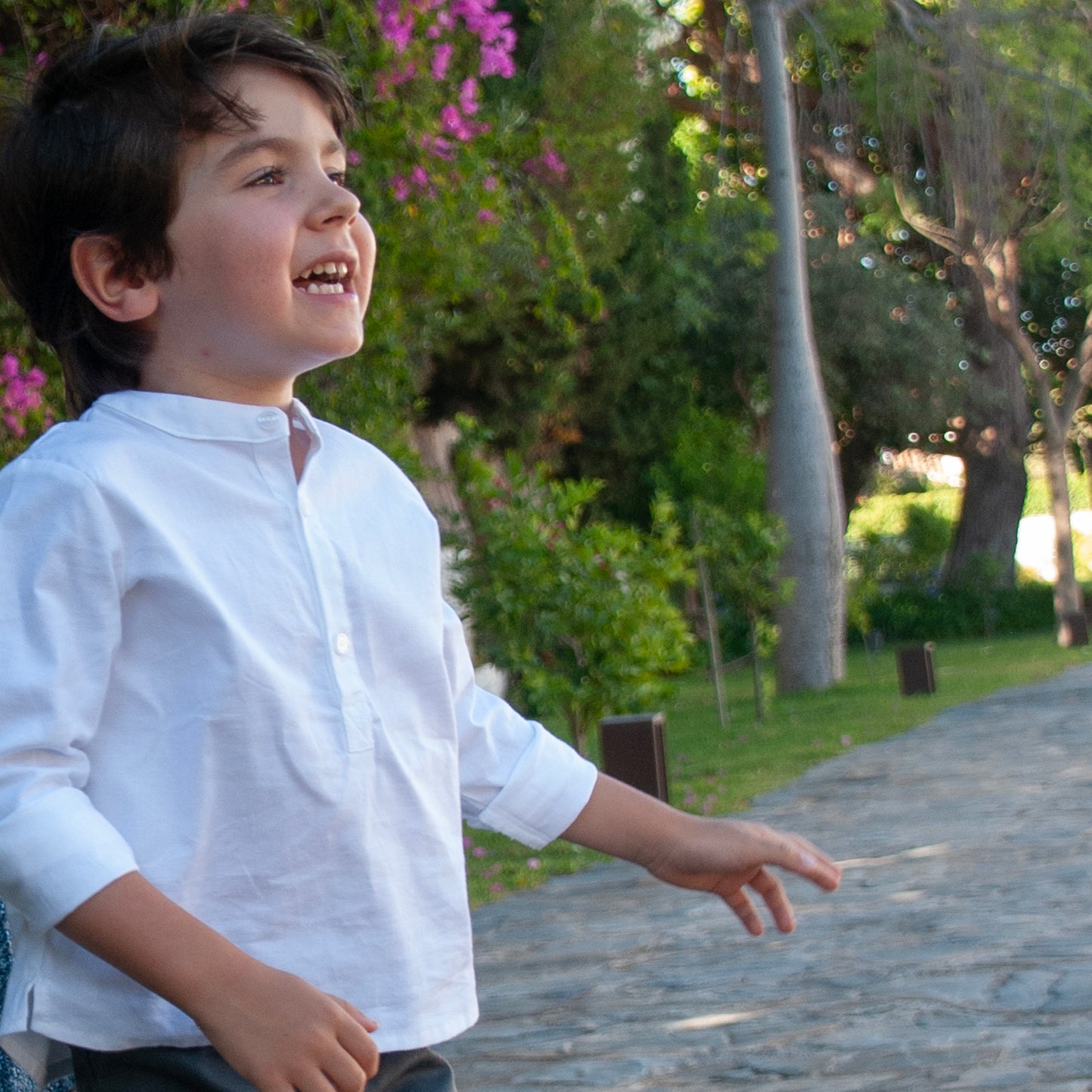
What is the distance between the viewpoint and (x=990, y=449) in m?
25.3

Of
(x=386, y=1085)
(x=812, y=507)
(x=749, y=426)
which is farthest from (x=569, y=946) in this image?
(x=749, y=426)

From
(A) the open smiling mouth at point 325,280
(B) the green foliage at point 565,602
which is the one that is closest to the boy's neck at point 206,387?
(A) the open smiling mouth at point 325,280

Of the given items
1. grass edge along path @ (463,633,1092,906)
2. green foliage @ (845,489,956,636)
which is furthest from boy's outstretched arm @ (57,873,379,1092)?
green foliage @ (845,489,956,636)

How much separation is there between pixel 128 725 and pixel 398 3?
6.04m

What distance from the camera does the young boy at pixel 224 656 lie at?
1.28 metres

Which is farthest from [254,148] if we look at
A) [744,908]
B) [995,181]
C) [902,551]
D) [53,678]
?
[902,551]

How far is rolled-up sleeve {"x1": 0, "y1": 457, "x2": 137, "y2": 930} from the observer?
1255 millimetres

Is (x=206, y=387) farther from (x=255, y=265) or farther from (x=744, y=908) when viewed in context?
(x=744, y=908)

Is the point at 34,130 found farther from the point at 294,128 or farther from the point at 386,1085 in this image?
the point at 386,1085

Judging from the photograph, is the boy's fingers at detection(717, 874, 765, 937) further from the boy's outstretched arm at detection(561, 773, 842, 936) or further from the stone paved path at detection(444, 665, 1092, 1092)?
the stone paved path at detection(444, 665, 1092, 1092)

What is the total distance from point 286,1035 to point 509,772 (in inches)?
22.3

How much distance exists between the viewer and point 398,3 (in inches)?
268

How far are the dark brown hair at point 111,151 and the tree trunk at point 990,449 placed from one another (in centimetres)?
2350

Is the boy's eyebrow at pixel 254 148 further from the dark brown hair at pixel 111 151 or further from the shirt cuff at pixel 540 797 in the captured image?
the shirt cuff at pixel 540 797
